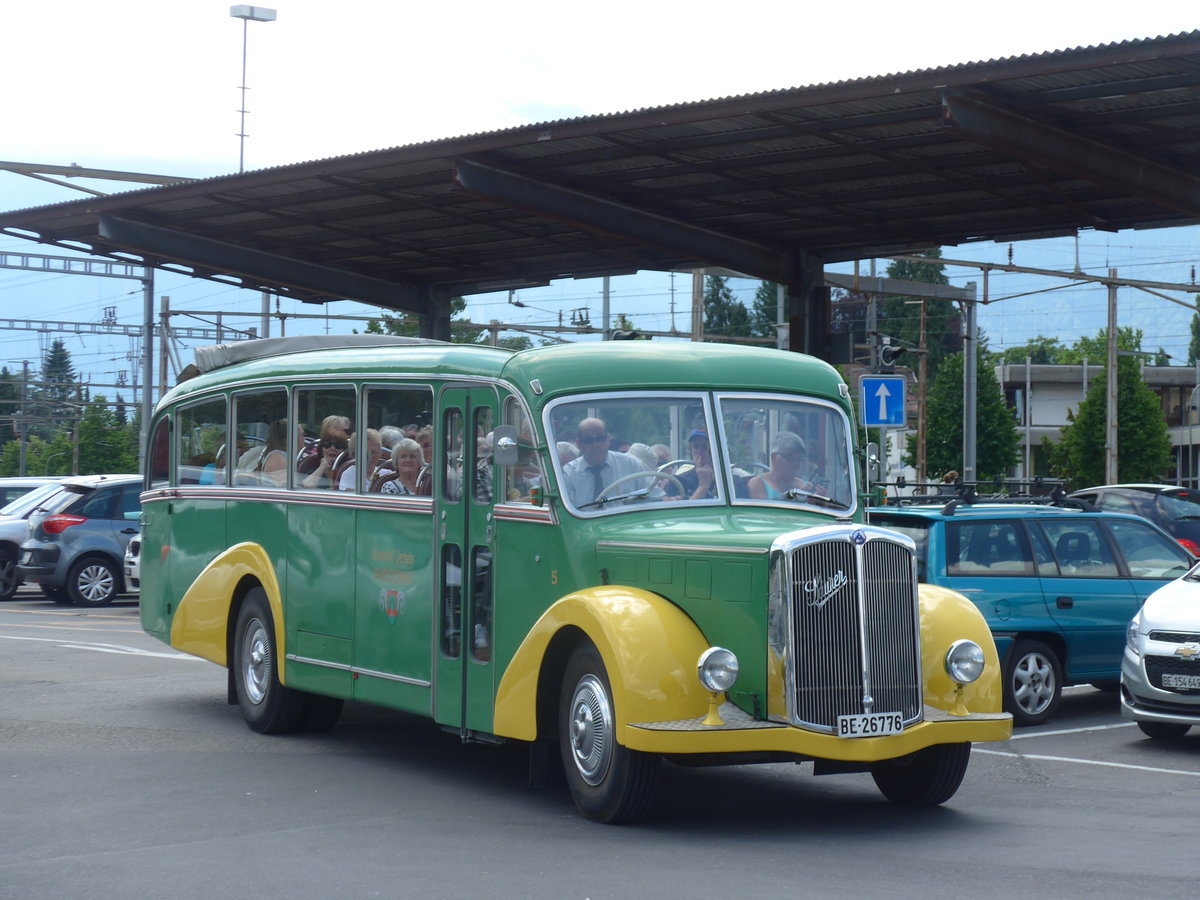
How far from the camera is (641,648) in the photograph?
852 cm

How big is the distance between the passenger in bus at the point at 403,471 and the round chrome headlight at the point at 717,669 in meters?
3.03

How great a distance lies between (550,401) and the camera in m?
9.82

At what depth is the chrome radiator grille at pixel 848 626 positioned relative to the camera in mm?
8469

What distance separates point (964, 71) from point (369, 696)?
926 centimetres

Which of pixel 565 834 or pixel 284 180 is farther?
pixel 284 180

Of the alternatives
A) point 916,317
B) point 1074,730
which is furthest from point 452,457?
point 916,317

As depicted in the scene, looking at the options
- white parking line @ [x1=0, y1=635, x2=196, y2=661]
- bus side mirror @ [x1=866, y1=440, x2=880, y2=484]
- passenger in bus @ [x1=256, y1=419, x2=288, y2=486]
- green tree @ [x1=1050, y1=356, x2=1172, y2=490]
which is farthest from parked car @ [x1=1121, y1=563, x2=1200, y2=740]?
green tree @ [x1=1050, y1=356, x2=1172, y2=490]

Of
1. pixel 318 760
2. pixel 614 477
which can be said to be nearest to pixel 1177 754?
pixel 614 477

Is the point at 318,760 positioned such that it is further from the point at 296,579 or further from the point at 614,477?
the point at 614,477

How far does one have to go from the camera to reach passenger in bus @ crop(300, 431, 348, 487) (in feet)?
39.0

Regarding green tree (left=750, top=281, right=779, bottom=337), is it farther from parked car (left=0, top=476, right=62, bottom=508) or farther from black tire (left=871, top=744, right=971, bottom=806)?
black tire (left=871, top=744, right=971, bottom=806)

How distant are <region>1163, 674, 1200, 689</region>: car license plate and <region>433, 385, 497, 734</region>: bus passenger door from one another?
188 inches

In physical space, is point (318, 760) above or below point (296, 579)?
below

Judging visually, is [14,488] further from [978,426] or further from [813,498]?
[978,426]
